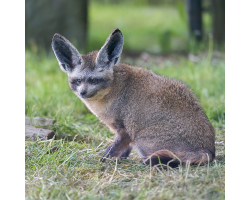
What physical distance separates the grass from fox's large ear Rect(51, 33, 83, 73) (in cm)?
96

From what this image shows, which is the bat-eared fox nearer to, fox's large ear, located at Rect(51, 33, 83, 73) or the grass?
fox's large ear, located at Rect(51, 33, 83, 73)

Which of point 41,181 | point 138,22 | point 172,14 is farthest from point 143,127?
point 172,14

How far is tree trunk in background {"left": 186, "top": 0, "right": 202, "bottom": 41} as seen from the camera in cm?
1014

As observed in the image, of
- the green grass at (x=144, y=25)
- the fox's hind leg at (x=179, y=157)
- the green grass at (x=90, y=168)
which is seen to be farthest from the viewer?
the green grass at (x=144, y=25)

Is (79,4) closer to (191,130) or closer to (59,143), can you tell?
(59,143)

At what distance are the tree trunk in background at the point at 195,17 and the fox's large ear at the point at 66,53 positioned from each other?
6.15 m

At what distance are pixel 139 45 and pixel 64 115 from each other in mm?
6207

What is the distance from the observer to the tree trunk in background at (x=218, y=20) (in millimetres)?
9516

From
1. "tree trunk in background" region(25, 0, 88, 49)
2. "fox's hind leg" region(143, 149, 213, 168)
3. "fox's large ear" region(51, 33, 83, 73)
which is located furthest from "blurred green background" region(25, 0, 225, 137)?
"fox's hind leg" region(143, 149, 213, 168)

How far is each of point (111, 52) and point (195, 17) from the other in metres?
6.30

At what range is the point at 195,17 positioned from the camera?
10227mm

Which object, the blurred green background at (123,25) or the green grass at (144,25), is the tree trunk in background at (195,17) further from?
the green grass at (144,25)

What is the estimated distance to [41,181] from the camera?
3924mm

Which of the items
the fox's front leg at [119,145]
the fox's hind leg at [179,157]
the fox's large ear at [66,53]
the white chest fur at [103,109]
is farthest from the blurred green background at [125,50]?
the fox's hind leg at [179,157]
